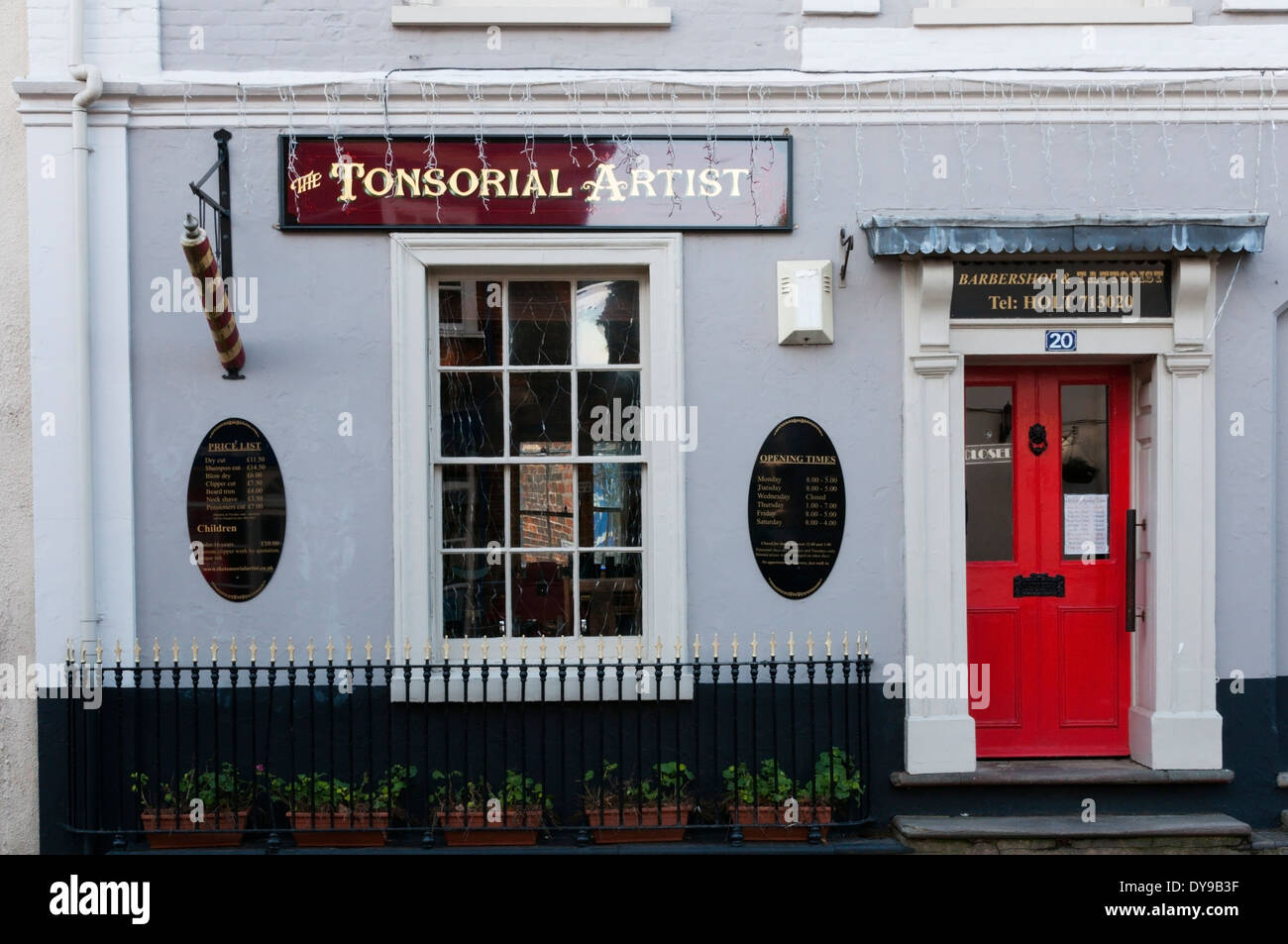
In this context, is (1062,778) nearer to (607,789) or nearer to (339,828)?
(607,789)

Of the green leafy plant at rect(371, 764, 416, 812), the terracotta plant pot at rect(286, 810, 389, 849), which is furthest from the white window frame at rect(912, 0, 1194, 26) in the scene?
the terracotta plant pot at rect(286, 810, 389, 849)

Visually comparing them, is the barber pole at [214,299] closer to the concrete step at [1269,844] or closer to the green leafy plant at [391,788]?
the green leafy plant at [391,788]

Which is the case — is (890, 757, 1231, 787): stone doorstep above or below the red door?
below

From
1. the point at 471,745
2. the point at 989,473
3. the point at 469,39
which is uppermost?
the point at 469,39

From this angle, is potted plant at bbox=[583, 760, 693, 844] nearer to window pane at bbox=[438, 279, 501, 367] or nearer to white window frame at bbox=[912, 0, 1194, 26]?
window pane at bbox=[438, 279, 501, 367]

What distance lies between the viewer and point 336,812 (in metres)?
6.09

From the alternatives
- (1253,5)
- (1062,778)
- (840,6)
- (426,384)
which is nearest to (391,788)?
(426,384)

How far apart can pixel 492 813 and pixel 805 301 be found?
10.6 ft

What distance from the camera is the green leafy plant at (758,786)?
6160 mm

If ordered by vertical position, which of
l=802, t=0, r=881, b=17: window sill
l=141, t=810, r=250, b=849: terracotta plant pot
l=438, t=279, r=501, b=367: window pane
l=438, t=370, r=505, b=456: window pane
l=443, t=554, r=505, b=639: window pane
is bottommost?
l=141, t=810, r=250, b=849: terracotta plant pot

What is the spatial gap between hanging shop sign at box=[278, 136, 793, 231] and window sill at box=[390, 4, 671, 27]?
0.64 m

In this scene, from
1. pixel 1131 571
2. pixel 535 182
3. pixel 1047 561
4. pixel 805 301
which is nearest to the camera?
pixel 805 301

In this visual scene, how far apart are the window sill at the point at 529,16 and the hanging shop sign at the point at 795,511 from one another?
2.42 metres

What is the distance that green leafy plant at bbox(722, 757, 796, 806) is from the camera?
6160mm
